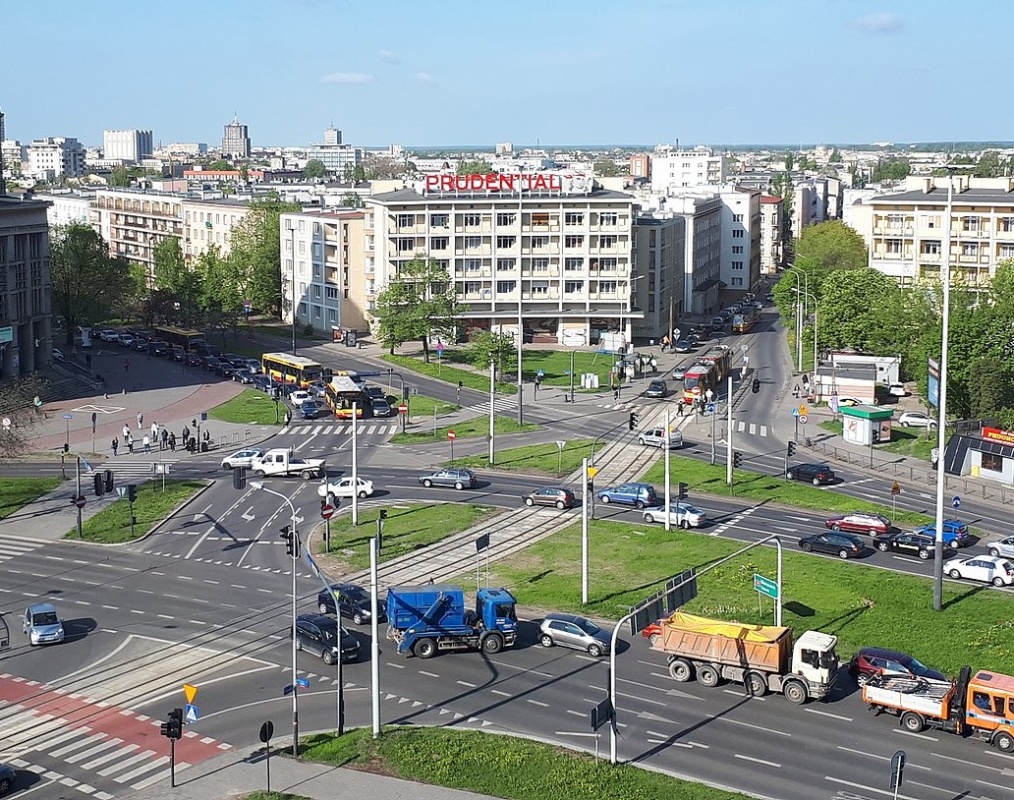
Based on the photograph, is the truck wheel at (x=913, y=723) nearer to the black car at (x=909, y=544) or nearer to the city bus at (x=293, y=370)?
the black car at (x=909, y=544)

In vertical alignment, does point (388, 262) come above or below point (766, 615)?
above

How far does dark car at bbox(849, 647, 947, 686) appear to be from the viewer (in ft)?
155

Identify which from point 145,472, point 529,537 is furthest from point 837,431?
point 145,472

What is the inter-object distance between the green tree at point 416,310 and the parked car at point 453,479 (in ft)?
150

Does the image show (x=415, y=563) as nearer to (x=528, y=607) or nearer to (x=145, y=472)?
(x=528, y=607)

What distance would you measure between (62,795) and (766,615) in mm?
30215

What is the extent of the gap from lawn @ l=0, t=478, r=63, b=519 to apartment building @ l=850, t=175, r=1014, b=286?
281ft

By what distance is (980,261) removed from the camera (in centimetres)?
13350

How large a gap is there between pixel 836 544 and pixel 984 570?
7.54 metres

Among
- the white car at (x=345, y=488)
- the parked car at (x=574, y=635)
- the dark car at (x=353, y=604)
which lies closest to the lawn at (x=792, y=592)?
the parked car at (x=574, y=635)

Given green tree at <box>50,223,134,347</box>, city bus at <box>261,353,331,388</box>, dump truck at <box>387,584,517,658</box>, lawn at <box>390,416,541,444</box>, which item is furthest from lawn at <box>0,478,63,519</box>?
green tree at <box>50,223,134,347</box>

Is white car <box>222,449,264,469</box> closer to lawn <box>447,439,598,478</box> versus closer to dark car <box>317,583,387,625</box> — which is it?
lawn <box>447,439,598,478</box>

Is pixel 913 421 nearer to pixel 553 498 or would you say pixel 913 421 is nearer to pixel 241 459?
pixel 553 498

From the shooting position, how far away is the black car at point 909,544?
216 ft
